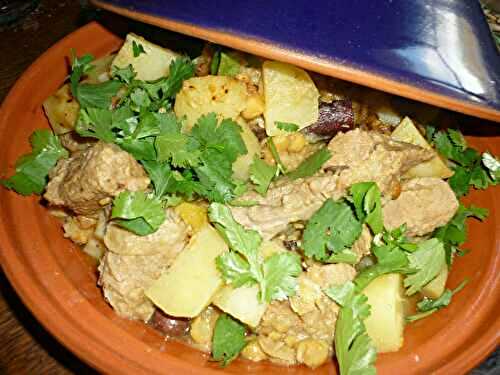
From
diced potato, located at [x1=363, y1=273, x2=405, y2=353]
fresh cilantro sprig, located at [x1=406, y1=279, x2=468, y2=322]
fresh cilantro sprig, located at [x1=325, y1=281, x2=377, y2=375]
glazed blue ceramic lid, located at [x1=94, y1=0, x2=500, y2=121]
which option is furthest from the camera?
fresh cilantro sprig, located at [x1=406, y1=279, x2=468, y2=322]

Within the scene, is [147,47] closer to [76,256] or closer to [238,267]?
[76,256]

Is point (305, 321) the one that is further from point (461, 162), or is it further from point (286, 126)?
point (461, 162)

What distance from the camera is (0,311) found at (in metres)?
2.12

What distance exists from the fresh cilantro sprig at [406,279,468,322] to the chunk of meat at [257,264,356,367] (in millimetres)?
258

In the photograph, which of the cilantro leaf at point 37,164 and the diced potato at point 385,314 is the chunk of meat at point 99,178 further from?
the diced potato at point 385,314

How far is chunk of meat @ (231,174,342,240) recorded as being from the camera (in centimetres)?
157

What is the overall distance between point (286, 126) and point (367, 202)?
0.36 m

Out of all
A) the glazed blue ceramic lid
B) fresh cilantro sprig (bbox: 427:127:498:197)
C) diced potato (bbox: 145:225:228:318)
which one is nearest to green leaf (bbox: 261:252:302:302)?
diced potato (bbox: 145:225:228:318)

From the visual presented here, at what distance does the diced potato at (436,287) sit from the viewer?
68.0 inches

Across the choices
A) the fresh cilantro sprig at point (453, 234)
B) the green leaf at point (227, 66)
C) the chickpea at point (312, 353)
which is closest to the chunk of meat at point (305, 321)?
the chickpea at point (312, 353)

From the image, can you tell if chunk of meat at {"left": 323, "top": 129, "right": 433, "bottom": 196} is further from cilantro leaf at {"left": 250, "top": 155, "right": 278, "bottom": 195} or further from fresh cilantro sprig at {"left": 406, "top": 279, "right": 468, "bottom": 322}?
fresh cilantro sprig at {"left": 406, "top": 279, "right": 468, "bottom": 322}

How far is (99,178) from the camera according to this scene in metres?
1.55

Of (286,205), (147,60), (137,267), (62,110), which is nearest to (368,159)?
(286,205)

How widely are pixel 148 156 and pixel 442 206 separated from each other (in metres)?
0.82
